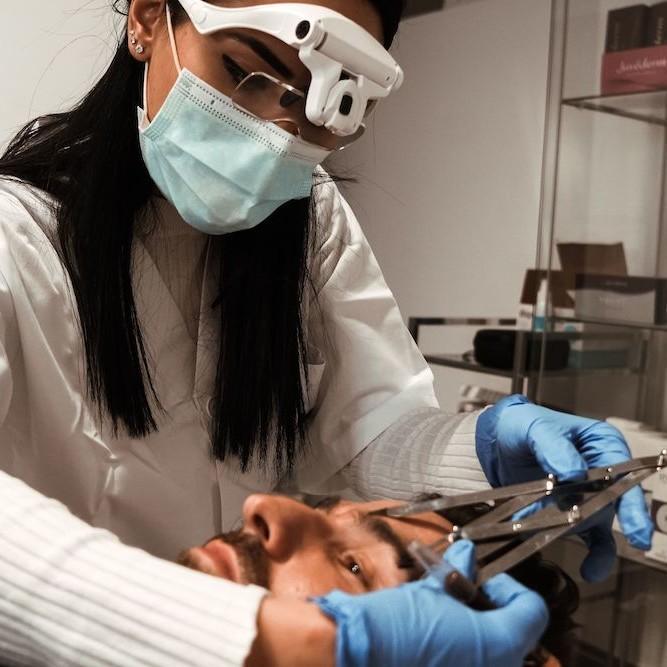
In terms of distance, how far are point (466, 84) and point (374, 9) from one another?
198 cm

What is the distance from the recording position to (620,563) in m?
1.98

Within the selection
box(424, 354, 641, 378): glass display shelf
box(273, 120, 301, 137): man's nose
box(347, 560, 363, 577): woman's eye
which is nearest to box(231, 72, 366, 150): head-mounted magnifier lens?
box(273, 120, 301, 137): man's nose

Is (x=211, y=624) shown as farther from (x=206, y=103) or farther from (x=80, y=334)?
(x=206, y=103)

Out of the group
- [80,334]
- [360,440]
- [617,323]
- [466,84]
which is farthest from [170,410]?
[466,84]

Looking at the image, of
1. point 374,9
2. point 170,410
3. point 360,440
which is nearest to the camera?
point 374,9

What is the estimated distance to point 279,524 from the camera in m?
0.90

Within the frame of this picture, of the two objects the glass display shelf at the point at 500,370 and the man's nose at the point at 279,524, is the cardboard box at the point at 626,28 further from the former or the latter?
the man's nose at the point at 279,524

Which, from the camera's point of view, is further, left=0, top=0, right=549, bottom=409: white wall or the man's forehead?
left=0, top=0, right=549, bottom=409: white wall

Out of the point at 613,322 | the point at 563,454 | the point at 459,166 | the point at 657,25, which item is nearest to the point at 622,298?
the point at 613,322

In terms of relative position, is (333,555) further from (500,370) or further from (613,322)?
(500,370)

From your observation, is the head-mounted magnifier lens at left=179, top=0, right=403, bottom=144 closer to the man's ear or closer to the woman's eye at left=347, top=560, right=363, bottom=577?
the man's ear

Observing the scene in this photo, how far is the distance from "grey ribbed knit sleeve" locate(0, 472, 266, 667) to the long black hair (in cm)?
47

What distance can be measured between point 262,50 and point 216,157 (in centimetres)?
17

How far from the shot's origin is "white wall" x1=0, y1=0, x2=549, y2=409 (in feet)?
8.07
